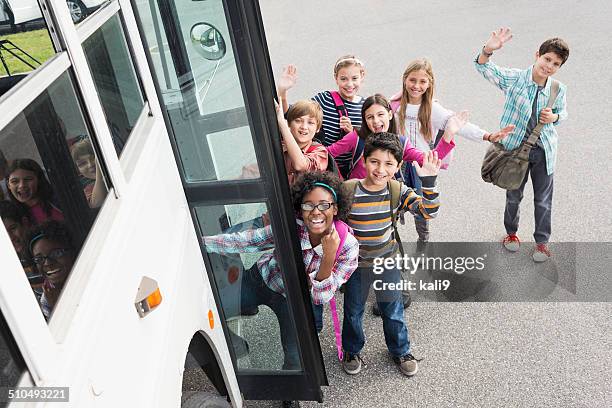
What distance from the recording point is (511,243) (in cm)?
383

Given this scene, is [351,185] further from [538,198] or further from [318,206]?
[538,198]

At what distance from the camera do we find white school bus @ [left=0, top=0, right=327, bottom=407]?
114cm

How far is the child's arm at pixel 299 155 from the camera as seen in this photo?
254cm

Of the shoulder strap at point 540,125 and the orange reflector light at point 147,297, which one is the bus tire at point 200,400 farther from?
the shoulder strap at point 540,125

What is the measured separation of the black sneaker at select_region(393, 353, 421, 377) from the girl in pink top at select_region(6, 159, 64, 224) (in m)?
2.17

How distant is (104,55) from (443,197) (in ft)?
11.2

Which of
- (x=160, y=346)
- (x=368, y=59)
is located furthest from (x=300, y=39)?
(x=160, y=346)

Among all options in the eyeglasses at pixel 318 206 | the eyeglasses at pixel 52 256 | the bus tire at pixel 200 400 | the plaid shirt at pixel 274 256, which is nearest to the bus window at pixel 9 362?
the eyeglasses at pixel 52 256

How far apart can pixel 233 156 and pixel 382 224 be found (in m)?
0.94

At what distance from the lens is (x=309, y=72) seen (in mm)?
7578

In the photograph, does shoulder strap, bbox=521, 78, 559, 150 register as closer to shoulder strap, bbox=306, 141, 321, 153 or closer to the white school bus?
shoulder strap, bbox=306, 141, 321, 153

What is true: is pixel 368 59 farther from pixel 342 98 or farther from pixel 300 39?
pixel 342 98

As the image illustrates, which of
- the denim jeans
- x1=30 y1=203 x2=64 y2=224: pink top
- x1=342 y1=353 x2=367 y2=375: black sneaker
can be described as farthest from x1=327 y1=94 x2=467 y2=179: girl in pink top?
x1=30 y1=203 x2=64 y2=224: pink top

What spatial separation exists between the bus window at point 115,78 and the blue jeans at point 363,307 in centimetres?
143
